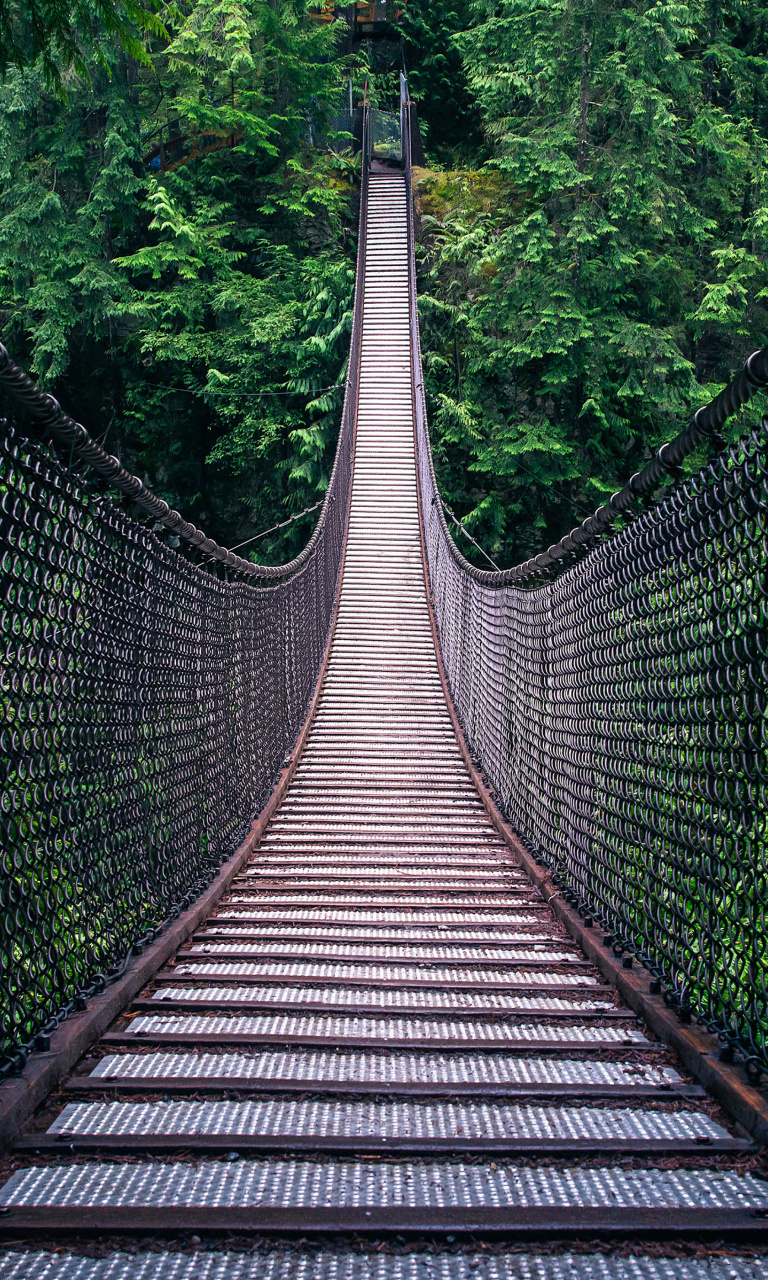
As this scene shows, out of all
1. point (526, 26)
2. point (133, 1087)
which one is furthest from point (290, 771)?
point (526, 26)

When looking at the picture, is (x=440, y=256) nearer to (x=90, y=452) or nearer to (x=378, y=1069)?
(x=90, y=452)

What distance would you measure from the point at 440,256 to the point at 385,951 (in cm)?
1224

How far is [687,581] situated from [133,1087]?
1.36 meters

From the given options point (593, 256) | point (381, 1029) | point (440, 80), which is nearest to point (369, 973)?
point (381, 1029)

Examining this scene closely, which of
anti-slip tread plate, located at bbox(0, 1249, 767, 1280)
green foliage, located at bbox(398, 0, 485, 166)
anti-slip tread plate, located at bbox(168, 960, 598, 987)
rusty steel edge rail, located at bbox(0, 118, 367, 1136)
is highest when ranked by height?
green foliage, located at bbox(398, 0, 485, 166)

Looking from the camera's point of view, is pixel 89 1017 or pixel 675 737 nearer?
pixel 89 1017

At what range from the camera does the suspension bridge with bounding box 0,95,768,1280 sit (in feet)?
3.63

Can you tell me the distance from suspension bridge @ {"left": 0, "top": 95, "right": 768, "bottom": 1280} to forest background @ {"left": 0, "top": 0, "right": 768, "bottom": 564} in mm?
9104

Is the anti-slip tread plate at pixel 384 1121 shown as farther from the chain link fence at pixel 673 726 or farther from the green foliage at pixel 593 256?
the green foliage at pixel 593 256

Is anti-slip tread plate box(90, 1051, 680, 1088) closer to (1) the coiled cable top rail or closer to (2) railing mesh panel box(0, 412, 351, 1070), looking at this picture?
(2) railing mesh panel box(0, 412, 351, 1070)

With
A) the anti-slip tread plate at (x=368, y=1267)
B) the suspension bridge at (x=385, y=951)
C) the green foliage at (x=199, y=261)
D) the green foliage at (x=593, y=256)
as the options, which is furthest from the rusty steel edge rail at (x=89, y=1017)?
the green foliage at (x=199, y=261)

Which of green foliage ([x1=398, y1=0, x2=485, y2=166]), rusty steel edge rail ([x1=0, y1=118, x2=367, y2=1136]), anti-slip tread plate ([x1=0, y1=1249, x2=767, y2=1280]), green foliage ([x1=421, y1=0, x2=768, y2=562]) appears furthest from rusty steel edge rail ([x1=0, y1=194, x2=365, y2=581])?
green foliage ([x1=398, y1=0, x2=485, y2=166])

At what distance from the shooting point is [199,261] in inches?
480

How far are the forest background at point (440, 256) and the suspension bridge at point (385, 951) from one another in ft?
29.9
